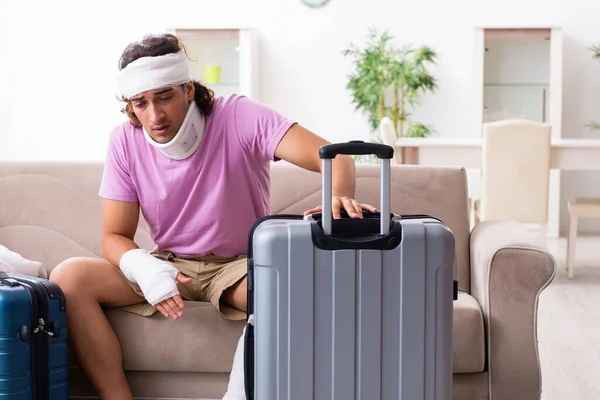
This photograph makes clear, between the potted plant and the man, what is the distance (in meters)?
→ 4.63

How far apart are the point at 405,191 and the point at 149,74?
2.85 ft

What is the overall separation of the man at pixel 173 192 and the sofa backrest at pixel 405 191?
1.19 feet

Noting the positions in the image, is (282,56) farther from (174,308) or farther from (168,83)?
(174,308)

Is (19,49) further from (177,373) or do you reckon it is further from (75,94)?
(177,373)

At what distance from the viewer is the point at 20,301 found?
5.93ft

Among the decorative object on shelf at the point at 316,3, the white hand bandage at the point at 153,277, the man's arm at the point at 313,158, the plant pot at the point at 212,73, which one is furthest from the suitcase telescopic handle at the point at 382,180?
the decorative object on shelf at the point at 316,3

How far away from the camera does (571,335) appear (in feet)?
11.3

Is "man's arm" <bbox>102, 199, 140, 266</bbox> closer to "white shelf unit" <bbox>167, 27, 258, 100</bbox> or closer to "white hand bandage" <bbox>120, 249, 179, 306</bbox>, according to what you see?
"white hand bandage" <bbox>120, 249, 179, 306</bbox>

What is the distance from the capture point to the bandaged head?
6.61ft

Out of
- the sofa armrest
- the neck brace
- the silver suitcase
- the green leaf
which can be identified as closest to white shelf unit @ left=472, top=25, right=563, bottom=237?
the green leaf

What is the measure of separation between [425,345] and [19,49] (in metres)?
6.60

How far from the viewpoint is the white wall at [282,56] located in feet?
23.0

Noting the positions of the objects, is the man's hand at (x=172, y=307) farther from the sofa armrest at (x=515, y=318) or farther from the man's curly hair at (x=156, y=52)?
the sofa armrest at (x=515, y=318)

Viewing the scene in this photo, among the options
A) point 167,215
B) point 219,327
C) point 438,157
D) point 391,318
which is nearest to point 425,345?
point 391,318
